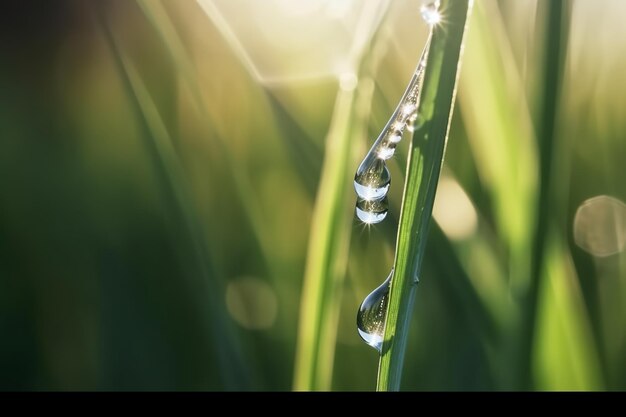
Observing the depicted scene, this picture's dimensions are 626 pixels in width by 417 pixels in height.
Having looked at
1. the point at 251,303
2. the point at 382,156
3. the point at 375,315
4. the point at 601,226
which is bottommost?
the point at 251,303

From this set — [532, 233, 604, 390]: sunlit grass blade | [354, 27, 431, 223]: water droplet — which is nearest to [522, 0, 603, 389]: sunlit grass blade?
[532, 233, 604, 390]: sunlit grass blade

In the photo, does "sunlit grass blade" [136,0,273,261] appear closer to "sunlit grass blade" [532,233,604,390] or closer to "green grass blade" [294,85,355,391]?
"green grass blade" [294,85,355,391]

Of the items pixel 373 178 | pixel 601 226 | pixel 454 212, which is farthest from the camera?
pixel 601 226

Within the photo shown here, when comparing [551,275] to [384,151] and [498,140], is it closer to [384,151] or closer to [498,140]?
[498,140]

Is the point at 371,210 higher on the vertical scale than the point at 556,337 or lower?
higher

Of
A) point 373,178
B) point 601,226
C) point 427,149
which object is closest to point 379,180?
point 373,178

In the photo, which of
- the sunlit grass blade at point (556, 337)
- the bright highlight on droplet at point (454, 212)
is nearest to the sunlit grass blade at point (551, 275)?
the sunlit grass blade at point (556, 337)

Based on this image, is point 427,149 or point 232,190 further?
point 232,190
